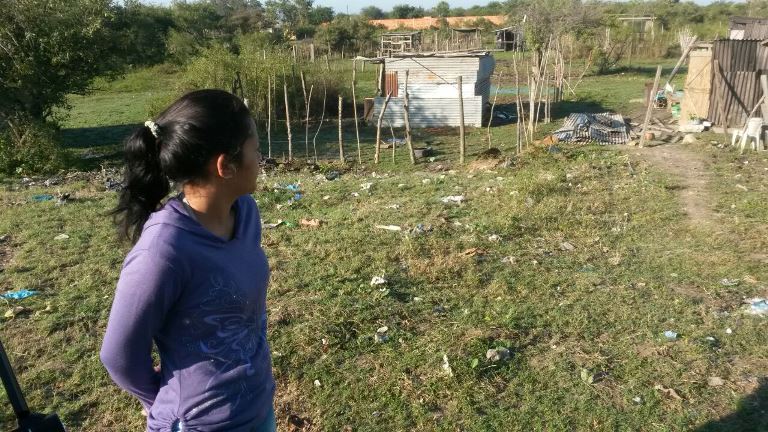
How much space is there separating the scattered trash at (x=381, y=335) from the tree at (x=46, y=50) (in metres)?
12.6

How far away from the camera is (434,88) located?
18.5 meters

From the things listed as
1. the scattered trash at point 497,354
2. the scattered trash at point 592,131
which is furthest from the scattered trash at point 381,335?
the scattered trash at point 592,131

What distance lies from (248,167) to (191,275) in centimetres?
31

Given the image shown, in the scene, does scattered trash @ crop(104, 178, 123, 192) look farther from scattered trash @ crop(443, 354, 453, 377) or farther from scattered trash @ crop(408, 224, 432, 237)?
scattered trash @ crop(443, 354, 453, 377)

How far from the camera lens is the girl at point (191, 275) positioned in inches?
53.1

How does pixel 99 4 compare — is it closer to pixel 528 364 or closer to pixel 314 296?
pixel 314 296

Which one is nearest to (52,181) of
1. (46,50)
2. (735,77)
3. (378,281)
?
(46,50)

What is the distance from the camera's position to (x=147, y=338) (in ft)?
4.51

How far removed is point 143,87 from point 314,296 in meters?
27.6

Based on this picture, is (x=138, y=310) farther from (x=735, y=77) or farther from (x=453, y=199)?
(x=735, y=77)

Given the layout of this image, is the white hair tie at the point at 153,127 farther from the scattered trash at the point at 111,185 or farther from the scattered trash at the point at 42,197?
the scattered trash at the point at 111,185

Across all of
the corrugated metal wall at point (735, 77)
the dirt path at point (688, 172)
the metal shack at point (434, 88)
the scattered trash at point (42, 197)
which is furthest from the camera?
the metal shack at point (434, 88)

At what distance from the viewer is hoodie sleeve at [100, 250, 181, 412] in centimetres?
131

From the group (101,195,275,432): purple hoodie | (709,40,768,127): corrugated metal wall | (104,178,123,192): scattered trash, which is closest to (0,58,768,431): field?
(104,178,123,192): scattered trash
